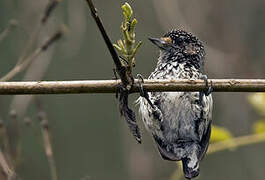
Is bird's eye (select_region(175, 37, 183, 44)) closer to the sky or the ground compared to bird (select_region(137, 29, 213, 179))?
closer to the sky

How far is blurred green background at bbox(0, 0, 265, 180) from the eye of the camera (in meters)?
5.73

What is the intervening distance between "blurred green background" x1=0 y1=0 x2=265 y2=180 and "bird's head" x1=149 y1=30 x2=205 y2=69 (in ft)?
3.57

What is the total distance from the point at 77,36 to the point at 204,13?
1.33 meters

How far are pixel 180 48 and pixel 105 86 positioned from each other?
1.44 m

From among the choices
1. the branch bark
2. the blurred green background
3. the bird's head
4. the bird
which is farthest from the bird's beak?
the branch bark

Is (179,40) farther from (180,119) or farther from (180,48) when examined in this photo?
(180,119)

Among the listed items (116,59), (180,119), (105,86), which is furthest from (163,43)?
(116,59)

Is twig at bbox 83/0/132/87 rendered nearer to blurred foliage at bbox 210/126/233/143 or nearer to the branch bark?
the branch bark

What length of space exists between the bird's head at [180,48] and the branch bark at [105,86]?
119 centimetres

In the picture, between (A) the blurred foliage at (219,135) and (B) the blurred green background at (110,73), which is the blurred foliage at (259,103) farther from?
(B) the blurred green background at (110,73)

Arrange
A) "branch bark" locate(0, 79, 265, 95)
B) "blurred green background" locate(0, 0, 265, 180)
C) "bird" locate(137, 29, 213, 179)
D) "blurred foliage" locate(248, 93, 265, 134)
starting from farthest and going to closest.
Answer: "blurred green background" locate(0, 0, 265, 180) < "bird" locate(137, 29, 213, 179) < "blurred foliage" locate(248, 93, 265, 134) < "branch bark" locate(0, 79, 265, 95)

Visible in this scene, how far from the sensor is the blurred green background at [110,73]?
573 cm

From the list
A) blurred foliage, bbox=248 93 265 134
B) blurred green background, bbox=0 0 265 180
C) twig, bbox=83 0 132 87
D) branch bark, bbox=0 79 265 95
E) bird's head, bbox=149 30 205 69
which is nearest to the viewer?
twig, bbox=83 0 132 87

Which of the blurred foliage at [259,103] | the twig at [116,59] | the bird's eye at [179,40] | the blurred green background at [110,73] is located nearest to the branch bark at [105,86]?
the twig at [116,59]
